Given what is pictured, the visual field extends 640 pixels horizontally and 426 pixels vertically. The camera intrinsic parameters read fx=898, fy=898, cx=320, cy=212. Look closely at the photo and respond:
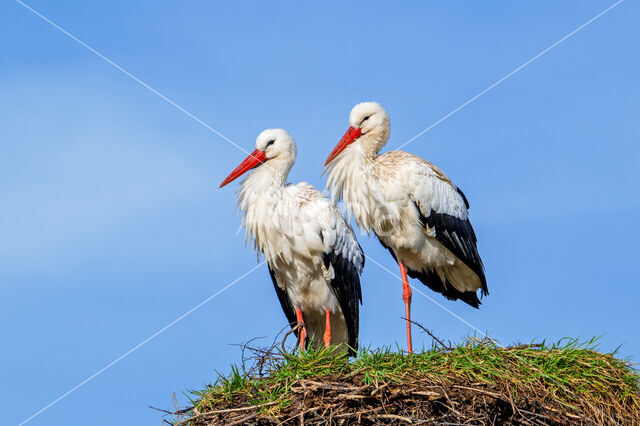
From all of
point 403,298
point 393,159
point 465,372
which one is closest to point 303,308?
point 403,298

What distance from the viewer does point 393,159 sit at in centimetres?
692

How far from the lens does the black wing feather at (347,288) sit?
6672 mm

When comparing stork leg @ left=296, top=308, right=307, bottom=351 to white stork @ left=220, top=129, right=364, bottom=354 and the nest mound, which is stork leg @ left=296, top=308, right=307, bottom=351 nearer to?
Result: white stork @ left=220, top=129, right=364, bottom=354

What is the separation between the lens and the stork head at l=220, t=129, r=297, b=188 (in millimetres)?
6770

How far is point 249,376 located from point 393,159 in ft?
7.93

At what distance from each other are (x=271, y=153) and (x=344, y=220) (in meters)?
0.75

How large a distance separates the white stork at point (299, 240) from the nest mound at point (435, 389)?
4.73ft

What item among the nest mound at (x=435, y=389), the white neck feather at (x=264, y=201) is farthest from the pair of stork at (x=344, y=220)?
the nest mound at (x=435, y=389)

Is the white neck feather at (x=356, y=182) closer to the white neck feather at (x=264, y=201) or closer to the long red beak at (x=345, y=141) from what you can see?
the long red beak at (x=345, y=141)

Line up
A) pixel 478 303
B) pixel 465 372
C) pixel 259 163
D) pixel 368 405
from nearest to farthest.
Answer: pixel 368 405 → pixel 465 372 → pixel 259 163 → pixel 478 303

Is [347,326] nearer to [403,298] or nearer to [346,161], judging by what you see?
[403,298]

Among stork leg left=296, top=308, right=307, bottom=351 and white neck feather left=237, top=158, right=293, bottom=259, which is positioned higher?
white neck feather left=237, top=158, right=293, bottom=259

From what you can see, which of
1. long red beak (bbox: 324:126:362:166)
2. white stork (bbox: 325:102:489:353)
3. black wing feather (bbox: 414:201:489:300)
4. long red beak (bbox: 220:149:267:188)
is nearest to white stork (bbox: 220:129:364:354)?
long red beak (bbox: 220:149:267:188)

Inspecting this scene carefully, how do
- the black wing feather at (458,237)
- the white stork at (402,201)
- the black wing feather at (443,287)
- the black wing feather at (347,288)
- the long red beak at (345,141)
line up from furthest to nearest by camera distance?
the black wing feather at (443,287) → the long red beak at (345,141) → the black wing feather at (458,237) → the white stork at (402,201) → the black wing feather at (347,288)
